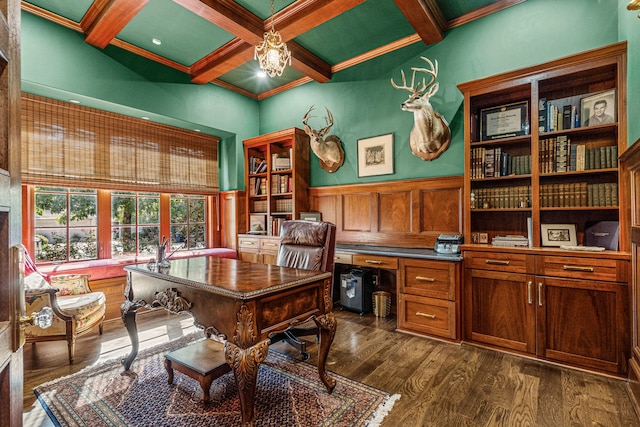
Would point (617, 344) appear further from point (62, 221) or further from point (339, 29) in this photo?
point (62, 221)

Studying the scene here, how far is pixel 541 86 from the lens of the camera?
112 inches

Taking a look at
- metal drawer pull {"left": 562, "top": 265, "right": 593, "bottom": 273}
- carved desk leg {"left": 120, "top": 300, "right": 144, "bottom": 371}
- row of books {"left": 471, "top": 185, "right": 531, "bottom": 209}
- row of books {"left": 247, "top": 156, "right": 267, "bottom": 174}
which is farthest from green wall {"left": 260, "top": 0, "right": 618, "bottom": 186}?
carved desk leg {"left": 120, "top": 300, "right": 144, "bottom": 371}

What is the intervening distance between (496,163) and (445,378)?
1979mm

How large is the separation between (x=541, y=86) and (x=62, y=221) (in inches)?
212

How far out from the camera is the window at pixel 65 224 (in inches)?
139

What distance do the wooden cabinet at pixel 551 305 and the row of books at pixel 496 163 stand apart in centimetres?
75

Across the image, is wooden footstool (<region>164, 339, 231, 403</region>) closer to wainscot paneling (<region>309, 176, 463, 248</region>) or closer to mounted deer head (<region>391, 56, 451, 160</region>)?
wainscot paneling (<region>309, 176, 463, 248</region>)

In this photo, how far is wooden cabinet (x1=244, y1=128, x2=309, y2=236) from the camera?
177 inches

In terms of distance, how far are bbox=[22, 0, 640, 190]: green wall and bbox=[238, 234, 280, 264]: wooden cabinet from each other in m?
0.95

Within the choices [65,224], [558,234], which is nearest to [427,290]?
[558,234]

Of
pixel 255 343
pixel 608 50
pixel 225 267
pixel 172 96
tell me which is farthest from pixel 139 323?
pixel 608 50

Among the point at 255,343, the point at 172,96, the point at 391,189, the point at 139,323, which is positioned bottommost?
the point at 139,323

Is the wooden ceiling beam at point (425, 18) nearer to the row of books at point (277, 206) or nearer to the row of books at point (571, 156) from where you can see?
the row of books at point (571, 156)

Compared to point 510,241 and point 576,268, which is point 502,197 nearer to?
point 510,241
